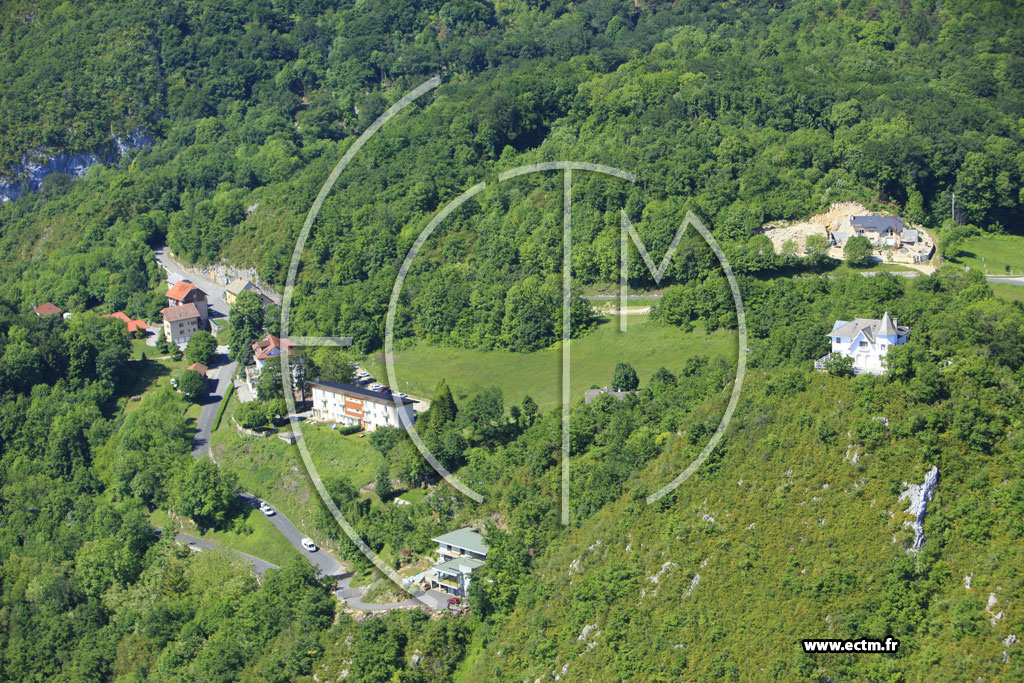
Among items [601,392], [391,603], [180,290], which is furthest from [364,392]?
[180,290]

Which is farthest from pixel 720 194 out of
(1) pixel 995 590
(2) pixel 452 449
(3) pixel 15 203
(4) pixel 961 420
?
(3) pixel 15 203

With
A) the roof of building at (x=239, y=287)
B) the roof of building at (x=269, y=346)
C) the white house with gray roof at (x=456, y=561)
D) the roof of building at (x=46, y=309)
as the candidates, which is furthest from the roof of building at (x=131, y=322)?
the white house with gray roof at (x=456, y=561)

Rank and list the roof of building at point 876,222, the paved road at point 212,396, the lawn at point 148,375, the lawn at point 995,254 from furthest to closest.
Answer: the lawn at point 148,375
the paved road at point 212,396
the roof of building at point 876,222
the lawn at point 995,254

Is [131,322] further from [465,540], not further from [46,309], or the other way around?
[465,540]

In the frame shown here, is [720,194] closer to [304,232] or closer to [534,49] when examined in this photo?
[304,232]

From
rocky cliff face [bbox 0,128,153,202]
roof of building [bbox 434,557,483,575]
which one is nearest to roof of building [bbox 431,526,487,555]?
roof of building [bbox 434,557,483,575]

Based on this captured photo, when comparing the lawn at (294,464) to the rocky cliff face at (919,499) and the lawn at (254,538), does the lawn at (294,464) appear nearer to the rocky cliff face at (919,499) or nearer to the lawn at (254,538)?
the lawn at (254,538)
